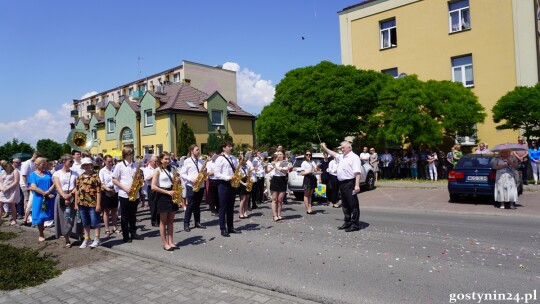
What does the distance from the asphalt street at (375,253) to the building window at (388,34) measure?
18.5 m

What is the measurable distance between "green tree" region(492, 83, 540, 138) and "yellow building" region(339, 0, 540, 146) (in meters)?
4.67

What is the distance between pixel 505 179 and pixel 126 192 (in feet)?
32.6

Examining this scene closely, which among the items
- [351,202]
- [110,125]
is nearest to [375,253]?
[351,202]

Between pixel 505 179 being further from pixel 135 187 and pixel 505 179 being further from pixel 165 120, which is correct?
pixel 165 120

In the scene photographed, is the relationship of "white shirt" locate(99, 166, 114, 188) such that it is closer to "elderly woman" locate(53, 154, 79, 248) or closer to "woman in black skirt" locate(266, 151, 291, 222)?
"elderly woman" locate(53, 154, 79, 248)

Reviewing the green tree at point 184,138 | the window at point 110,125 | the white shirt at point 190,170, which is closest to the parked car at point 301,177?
the white shirt at point 190,170

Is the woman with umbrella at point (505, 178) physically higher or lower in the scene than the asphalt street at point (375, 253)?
higher

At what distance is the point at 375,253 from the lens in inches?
250

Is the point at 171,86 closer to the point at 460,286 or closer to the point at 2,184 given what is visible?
the point at 2,184

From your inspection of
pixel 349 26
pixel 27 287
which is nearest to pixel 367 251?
pixel 27 287

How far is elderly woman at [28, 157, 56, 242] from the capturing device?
8.32 meters

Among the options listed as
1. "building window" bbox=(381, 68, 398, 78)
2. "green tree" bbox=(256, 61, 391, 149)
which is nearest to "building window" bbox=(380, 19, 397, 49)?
"building window" bbox=(381, 68, 398, 78)

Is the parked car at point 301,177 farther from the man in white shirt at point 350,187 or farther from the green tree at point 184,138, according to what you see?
the green tree at point 184,138

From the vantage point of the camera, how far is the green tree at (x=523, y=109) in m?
16.0
